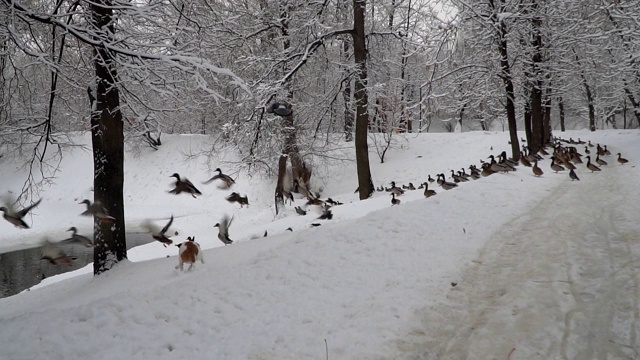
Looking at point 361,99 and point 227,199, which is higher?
point 361,99

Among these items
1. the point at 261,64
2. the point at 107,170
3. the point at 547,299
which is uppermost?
the point at 261,64

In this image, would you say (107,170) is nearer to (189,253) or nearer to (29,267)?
(189,253)

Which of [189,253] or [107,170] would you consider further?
[107,170]

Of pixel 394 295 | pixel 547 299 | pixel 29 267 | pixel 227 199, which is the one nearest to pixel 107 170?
pixel 227 199

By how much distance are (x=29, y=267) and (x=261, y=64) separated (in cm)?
1179

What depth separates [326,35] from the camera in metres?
14.2

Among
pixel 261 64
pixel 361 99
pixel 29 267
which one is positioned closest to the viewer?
pixel 361 99

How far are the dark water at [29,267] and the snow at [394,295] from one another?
6.95m

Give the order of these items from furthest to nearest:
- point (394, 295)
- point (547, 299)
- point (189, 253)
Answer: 1. point (189, 253)
2. point (394, 295)
3. point (547, 299)

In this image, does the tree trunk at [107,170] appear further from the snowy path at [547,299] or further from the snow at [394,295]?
the snowy path at [547,299]

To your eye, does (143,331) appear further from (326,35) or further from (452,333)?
(326,35)

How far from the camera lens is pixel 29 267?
1658cm

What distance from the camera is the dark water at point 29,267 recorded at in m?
14.2

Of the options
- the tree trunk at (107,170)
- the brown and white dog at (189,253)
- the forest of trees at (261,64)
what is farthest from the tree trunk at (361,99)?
the brown and white dog at (189,253)
